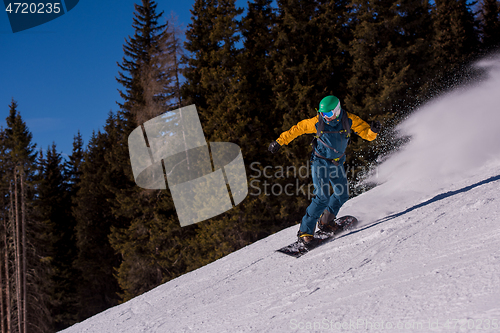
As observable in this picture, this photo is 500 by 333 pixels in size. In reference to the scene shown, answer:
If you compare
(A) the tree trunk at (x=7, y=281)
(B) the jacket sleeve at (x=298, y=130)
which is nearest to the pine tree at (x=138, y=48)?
(A) the tree trunk at (x=7, y=281)

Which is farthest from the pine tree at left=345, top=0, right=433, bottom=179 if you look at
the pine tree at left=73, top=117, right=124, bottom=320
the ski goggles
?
the pine tree at left=73, top=117, right=124, bottom=320

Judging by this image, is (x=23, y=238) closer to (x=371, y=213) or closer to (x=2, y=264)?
(x=2, y=264)

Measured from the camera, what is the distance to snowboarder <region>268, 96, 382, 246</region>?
173 inches

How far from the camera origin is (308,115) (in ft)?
50.4

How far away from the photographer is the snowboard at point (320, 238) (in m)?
4.61

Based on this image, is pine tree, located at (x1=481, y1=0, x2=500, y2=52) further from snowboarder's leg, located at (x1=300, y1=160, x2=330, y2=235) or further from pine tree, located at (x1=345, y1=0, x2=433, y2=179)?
snowboarder's leg, located at (x1=300, y1=160, x2=330, y2=235)

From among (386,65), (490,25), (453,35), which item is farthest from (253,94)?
(490,25)

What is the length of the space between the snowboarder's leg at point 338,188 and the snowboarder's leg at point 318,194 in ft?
0.53

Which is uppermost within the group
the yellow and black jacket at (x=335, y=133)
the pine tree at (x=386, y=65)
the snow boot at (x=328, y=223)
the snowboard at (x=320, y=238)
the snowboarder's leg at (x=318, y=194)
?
the pine tree at (x=386, y=65)

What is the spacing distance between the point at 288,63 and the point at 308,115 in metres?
3.08

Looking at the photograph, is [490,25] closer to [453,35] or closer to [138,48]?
[453,35]

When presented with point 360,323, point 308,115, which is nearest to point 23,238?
point 308,115

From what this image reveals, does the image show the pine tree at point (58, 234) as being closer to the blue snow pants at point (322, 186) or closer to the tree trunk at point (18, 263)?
the tree trunk at point (18, 263)

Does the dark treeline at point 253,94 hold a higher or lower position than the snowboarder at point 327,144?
higher
